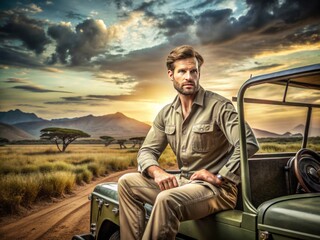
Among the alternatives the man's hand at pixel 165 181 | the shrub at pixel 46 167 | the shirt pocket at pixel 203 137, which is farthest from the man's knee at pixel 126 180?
the shrub at pixel 46 167

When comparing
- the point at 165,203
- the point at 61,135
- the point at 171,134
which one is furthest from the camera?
the point at 61,135

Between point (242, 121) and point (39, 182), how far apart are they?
44.7 ft

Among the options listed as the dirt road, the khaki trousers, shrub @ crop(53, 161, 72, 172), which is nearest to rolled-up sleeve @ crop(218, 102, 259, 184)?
the khaki trousers

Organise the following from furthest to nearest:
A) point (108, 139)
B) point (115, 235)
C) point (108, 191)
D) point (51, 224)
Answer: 1. point (108, 139)
2. point (51, 224)
3. point (108, 191)
4. point (115, 235)

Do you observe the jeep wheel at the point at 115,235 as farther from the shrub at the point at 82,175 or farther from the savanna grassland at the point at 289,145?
the shrub at the point at 82,175

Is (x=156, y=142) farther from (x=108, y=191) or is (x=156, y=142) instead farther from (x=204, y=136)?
(x=108, y=191)

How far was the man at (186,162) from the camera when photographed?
2.60 m

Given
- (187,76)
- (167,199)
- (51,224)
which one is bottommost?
(51,224)

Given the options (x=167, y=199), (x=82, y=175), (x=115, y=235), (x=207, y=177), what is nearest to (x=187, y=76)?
(x=207, y=177)

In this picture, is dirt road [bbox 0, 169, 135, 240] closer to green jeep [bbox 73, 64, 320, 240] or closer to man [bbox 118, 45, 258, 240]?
green jeep [bbox 73, 64, 320, 240]

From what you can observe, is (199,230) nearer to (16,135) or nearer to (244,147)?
(244,147)

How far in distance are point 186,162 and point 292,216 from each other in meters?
1.17

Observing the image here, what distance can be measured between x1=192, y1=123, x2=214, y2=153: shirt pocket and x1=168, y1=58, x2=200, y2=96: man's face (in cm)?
31

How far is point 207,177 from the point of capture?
2.81 metres
